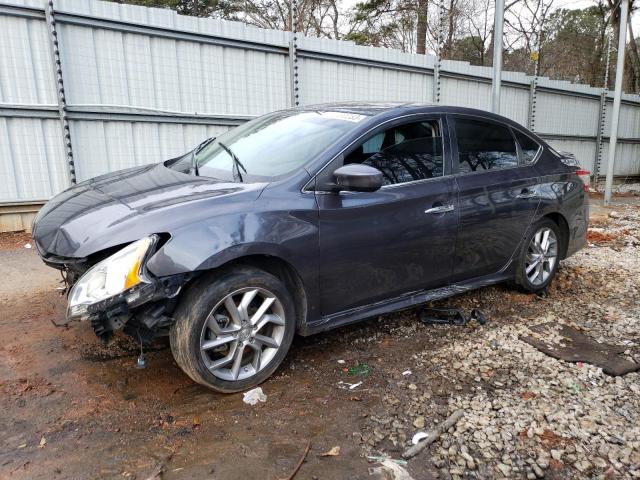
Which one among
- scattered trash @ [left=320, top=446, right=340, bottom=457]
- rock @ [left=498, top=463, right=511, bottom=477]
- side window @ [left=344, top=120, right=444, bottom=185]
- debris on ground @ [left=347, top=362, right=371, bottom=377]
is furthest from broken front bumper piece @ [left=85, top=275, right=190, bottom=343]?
rock @ [left=498, top=463, right=511, bottom=477]

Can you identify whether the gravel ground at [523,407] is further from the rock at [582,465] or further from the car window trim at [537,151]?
the car window trim at [537,151]

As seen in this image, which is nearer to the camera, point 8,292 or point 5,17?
point 8,292

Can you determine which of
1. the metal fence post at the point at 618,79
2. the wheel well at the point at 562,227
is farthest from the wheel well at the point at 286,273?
the metal fence post at the point at 618,79

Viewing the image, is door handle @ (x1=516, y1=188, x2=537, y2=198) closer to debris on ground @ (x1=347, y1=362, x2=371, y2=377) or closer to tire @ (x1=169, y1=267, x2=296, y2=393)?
debris on ground @ (x1=347, y1=362, x2=371, y2=377)

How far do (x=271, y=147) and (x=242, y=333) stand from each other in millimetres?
1389

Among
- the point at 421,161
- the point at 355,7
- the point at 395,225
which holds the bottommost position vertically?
the point at 395,225

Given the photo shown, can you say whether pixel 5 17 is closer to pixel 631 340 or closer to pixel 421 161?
pixel 421 161

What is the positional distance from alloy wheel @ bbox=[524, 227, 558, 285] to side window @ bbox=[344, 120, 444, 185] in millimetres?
1448

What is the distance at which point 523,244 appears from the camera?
14.0 ft

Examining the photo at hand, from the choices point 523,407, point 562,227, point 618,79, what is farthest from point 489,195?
point 618,79

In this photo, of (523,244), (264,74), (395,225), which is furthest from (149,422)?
(264,74)

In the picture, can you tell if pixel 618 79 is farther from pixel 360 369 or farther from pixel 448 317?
pixel 360 369

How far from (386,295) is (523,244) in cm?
165

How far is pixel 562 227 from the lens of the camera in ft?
15.4
